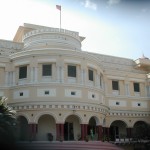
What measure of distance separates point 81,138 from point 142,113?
529 inches

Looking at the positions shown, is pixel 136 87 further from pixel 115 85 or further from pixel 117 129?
pixel 117 129

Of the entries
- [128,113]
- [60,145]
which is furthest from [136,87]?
[60,145]

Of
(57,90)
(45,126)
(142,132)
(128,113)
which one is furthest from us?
(128,113)

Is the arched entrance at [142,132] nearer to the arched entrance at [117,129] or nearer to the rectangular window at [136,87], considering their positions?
the arched entrance at [117,129]

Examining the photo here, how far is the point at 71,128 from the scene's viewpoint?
3366 cm

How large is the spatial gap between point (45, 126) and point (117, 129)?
12.8 metres

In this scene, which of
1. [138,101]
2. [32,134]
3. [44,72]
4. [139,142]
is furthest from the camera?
[138,101]

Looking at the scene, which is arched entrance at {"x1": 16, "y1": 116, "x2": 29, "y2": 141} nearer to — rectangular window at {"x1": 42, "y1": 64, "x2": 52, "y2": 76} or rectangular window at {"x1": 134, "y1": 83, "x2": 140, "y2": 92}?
rectangular window at {"x1": 42, "y1": 64, "x2": 52, "y2": 76}

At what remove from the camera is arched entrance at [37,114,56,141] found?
1243 inches

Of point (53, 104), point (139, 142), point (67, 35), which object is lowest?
point (139, 142)

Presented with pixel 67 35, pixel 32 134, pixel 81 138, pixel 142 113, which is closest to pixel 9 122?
pixel 32 134

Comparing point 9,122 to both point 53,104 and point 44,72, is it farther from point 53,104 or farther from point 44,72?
point 44,72

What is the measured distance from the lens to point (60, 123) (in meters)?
30.8

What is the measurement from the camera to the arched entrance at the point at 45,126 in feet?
104
